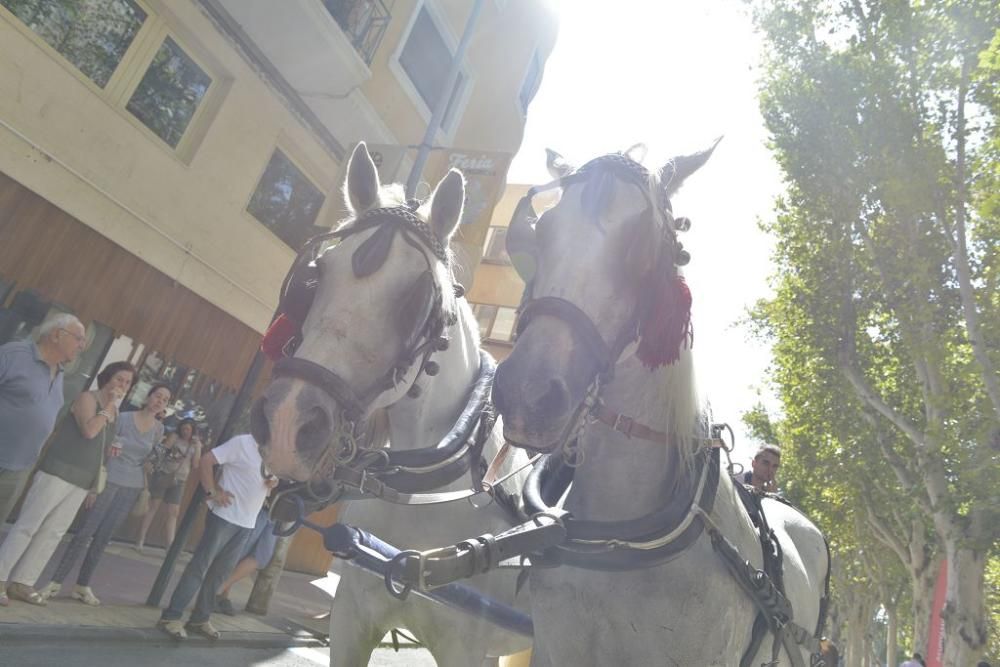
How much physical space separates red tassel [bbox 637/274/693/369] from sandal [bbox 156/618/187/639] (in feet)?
A: 17.1

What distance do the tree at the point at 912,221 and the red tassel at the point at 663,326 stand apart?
6.89m

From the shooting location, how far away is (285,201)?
10000 mm

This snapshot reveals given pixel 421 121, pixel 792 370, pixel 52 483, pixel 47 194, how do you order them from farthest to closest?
pixel 792 370
pixel 421 121
pixel 47 194
pixel 52 483

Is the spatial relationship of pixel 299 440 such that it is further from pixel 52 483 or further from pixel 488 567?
pixel 52 483

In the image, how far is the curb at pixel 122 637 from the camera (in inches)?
168

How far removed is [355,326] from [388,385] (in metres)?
0.24

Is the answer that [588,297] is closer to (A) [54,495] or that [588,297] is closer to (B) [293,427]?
(B) [293,427]

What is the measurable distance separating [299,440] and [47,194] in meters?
6.28

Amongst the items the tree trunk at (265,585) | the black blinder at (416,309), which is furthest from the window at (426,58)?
the black blinder at (416,309)

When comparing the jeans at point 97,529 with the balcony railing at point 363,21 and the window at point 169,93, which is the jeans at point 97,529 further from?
the balcony railing at point 363,21

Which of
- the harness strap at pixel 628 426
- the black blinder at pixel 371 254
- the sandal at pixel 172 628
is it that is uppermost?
the black blinder at pixel 371 254

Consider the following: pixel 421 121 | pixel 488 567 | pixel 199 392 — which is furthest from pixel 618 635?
pixel 421 121

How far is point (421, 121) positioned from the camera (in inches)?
462

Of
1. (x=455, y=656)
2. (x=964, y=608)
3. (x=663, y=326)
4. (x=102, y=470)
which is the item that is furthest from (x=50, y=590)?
(x=964, y=608)
